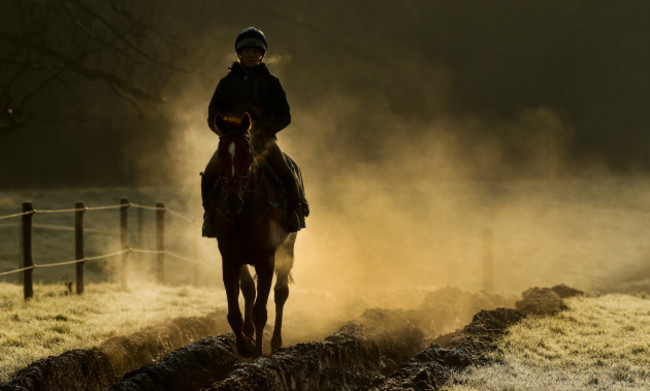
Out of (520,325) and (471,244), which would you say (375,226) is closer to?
(471,244)

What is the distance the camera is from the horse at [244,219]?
20.4ft

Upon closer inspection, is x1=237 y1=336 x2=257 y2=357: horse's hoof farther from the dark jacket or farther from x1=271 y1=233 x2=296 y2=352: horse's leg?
the dark jacket

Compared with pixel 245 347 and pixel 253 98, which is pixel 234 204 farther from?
pixel 245 347

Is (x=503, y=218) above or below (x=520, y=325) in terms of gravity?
above

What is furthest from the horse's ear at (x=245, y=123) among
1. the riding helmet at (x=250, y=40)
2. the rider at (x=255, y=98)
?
the riding helmet at (x=250, y=40)

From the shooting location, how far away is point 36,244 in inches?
893

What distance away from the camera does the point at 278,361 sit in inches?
263

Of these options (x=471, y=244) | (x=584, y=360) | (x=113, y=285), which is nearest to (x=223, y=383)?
(x=584, y=360)

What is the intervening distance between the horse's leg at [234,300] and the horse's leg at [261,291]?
0.58 ft

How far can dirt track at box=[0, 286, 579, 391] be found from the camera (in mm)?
6434

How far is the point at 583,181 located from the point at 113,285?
3522 cm

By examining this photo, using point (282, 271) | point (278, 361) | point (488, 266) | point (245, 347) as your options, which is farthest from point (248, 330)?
point (488, 266)

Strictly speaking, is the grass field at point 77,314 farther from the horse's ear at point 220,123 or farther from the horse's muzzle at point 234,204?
the horse's ear at point 220,123

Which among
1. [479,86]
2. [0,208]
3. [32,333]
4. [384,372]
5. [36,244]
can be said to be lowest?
[384,372]
